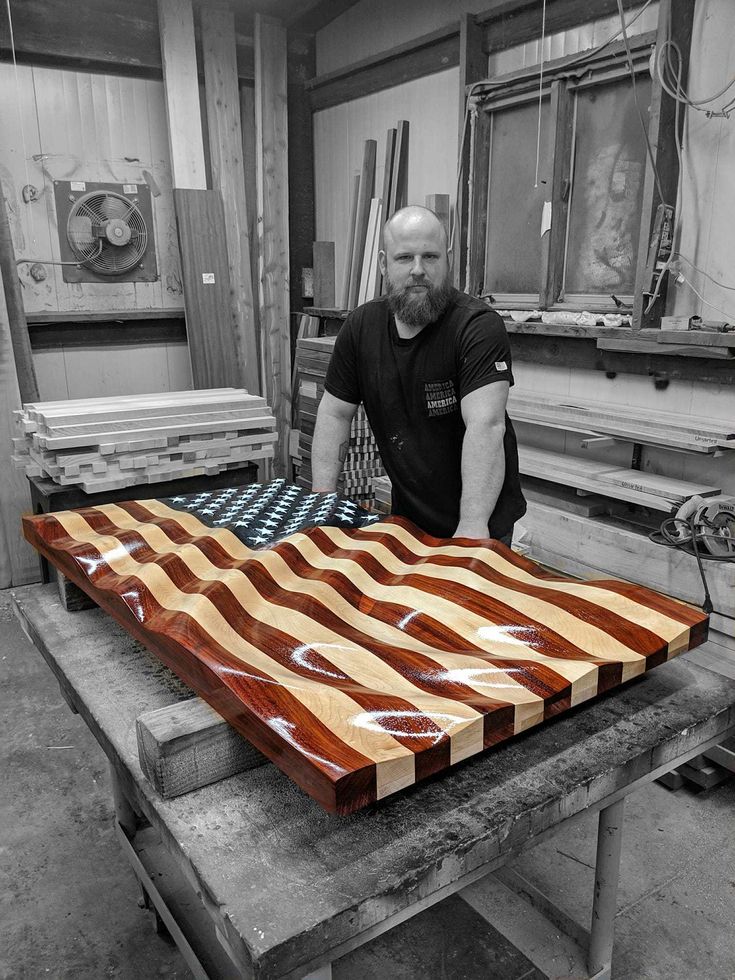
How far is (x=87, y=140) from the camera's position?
520cm

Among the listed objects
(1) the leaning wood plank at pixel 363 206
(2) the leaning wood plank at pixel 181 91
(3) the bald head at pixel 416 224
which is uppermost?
(2) the leaning wood plank at pixel 181 91

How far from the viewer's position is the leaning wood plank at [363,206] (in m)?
5.12

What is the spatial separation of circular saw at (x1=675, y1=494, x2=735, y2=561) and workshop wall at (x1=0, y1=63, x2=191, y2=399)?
4.07 metres

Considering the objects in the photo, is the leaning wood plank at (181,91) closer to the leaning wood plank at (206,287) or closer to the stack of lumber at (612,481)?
the leaning wood plank at (206,287)

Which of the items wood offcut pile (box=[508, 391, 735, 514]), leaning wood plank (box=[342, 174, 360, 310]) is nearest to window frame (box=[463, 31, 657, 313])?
wood offcut pile (box=[508, 391, 735, 514])

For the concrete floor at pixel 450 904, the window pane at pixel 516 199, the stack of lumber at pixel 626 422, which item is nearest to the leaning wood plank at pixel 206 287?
the window pane at pixel 516 199

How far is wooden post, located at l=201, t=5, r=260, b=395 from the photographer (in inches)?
211

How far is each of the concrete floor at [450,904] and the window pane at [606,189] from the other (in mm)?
2333

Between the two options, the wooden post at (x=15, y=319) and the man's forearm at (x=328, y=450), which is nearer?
the man's forearm at (x=328, y=450)

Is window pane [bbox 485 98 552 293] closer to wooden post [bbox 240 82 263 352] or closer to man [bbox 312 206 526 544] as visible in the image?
man [bbox 312 206 526 544]

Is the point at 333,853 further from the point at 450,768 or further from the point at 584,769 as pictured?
the point at 584,769

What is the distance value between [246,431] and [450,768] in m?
3.39

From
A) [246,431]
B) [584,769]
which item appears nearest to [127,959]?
[584,769]

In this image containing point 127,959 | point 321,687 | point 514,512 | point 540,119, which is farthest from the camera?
point 540,119
